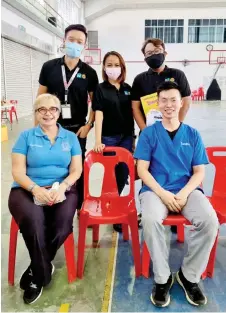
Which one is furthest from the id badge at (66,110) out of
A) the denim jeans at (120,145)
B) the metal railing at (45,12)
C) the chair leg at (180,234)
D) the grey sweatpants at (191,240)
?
the metal railing at (45,12)

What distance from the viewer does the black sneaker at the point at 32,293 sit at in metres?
1.83

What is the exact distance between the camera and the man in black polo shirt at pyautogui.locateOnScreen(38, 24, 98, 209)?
253 cm

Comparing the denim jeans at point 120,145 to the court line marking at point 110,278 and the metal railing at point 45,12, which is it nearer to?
the court line marking at point 110,278

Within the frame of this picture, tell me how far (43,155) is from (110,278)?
3.12ft

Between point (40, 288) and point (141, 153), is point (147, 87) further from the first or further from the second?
point (40, 288)

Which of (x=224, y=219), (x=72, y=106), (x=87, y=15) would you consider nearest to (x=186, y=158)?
(x=224, y=219)

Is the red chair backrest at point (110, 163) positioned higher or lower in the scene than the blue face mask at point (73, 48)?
lower

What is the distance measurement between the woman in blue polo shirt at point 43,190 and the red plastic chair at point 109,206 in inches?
6.0

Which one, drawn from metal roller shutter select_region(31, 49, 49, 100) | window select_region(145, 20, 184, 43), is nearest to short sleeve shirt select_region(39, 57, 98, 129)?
metal roller shutter select_region(31, 49, 49, 100)

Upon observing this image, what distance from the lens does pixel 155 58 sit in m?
2.51

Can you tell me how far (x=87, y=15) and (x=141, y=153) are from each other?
1995 centimetres

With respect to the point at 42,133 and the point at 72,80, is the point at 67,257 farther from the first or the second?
the point at 72,80

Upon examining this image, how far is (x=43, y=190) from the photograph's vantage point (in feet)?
6.34

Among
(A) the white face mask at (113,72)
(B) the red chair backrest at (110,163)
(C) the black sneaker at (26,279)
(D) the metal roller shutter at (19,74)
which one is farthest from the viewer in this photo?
(D) the metal roller shutter at (19,74)
